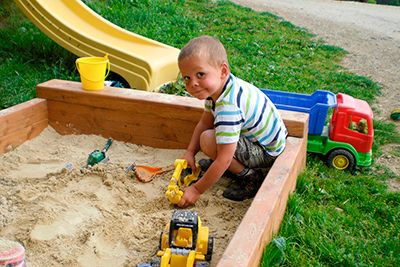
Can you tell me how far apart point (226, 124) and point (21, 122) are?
1.58 meters

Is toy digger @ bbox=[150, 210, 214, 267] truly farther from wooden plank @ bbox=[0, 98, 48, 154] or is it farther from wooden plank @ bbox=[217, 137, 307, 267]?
wooden plank @ bbox=[0, 98, 48, 154]

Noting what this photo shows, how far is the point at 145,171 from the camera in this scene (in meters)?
2.39

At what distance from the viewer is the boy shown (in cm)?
186

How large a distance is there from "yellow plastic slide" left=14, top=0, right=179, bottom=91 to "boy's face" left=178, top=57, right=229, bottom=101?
5.64ft

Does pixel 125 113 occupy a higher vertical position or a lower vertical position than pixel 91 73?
lower

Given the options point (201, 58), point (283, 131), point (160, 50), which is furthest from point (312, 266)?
point (160, 50)

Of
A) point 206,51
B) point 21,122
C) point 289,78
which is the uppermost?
point 206,51

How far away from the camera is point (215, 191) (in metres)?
2.28

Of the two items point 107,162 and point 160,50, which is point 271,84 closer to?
point 160,50

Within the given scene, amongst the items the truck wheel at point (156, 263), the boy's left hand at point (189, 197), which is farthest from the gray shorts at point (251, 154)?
the truck wheel at point (156, 263)

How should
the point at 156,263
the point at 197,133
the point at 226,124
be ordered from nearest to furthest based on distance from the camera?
1. the point at 156,263
2. the point at 226,124
3. the point at 197,133

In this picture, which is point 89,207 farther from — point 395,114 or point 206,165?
point 395,114

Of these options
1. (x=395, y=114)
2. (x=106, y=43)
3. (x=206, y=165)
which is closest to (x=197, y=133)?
(x=206, y=165)

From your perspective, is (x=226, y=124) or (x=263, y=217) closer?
(x=263, y=217)
